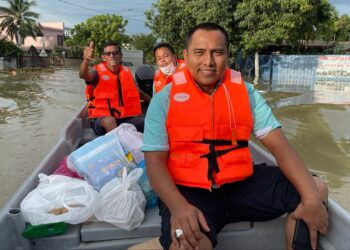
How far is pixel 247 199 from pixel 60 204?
982mm

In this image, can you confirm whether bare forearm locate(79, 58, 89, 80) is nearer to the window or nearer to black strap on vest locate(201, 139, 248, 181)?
black strap on vest locate(201, 139, 248, 181)

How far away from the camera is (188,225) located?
5.21 ft

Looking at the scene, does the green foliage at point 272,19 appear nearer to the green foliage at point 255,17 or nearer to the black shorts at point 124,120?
the green foliage at point 255,17

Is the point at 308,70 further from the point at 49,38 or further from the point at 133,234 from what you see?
the point at 49,38

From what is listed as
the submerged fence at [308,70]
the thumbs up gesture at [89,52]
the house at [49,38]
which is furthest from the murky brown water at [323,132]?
the house at [49,38]

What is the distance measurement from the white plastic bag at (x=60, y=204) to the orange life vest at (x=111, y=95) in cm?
205

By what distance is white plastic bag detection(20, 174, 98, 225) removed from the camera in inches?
74.6

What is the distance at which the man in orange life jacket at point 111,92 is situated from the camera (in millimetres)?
4043

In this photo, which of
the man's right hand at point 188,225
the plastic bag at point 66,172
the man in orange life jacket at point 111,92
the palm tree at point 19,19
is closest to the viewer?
the man's right hand at point 188,225

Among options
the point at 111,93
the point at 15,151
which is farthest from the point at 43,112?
the point at 111,93

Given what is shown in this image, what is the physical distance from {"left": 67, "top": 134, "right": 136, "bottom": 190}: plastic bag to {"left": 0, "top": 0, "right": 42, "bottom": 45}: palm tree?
139ft

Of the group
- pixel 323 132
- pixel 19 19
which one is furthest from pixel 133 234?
pixel 19 19

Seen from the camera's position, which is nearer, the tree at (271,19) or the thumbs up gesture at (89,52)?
the thumbs up gesture at (89,52)

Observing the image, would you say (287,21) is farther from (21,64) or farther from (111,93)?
(21,64)
